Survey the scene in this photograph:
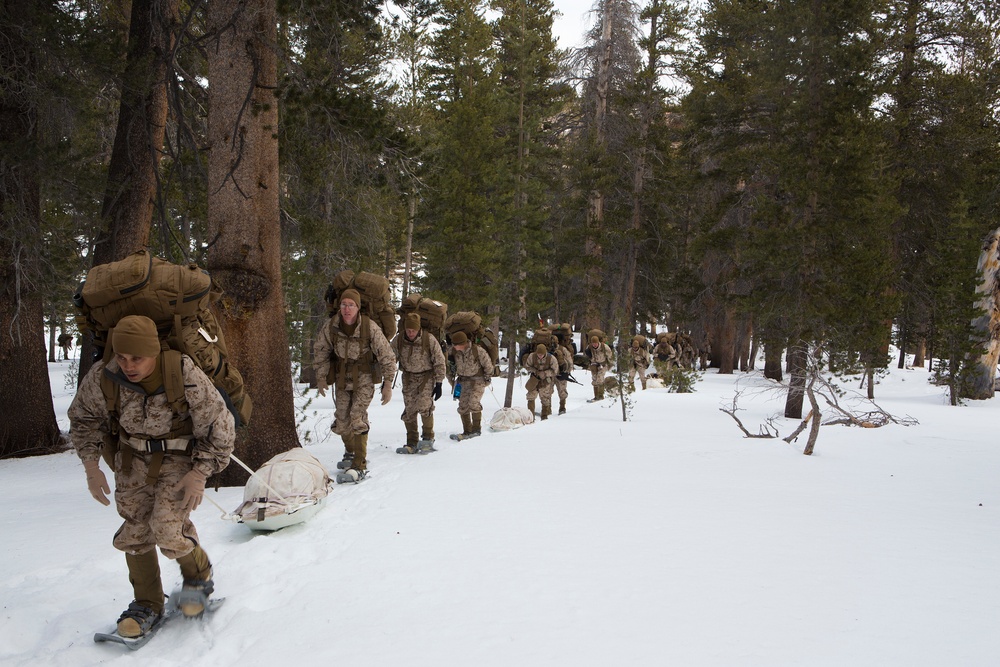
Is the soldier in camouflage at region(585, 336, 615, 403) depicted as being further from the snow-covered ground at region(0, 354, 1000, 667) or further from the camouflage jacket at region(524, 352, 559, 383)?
the snow-covered ground at region(0, 354, 1000, 667)

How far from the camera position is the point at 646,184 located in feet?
85.6

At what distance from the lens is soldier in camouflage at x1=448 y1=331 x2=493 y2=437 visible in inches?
425

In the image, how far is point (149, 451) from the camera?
10.6 ft

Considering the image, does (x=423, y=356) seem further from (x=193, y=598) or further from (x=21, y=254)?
(x=21, y=254)

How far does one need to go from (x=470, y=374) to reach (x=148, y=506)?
7.72 meters

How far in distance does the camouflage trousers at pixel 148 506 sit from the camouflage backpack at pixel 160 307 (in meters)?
0.33

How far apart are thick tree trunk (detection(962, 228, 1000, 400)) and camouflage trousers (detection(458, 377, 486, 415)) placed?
15.0 metres

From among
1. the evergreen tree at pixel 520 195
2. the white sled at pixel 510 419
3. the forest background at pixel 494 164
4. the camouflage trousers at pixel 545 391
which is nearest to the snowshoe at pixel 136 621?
the forest background at pixel 494 164

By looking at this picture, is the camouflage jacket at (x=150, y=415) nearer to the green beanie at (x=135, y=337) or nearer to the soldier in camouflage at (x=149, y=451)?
the soldier in camouflage at (x=149, y=451)

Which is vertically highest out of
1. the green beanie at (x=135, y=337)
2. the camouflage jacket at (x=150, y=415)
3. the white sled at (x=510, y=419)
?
the green beanie at (x=135, y=337)

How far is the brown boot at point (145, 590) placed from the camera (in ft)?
10.8

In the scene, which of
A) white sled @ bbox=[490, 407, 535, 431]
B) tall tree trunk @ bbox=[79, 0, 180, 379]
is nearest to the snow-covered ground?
tall tree trunk @ bbox=[79, 0, 180, 379]

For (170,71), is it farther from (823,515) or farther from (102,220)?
(823,515)

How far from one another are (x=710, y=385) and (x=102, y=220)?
20.4 meters
